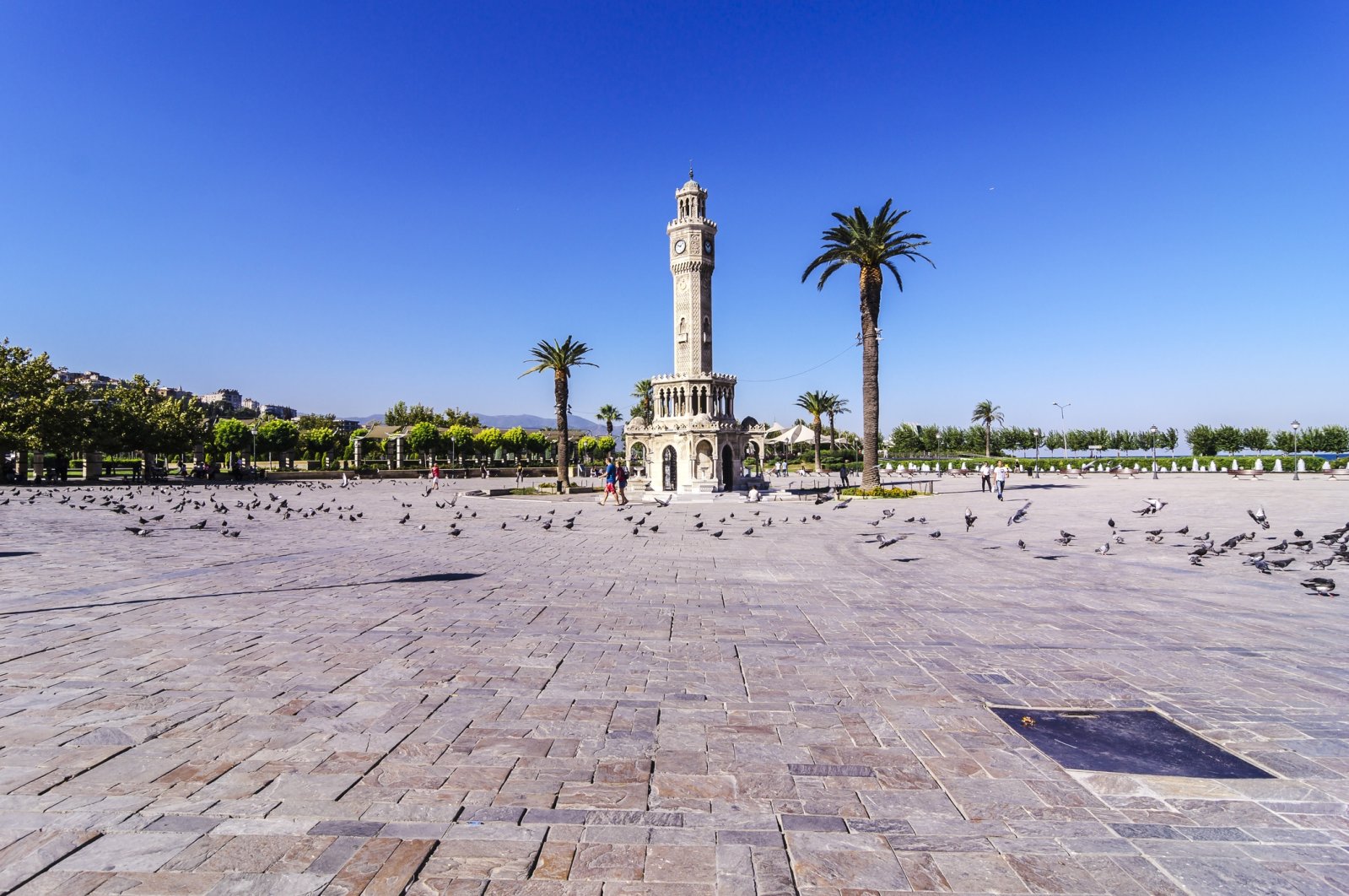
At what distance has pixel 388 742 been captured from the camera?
4.34 meters

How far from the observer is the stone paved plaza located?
10.1ft

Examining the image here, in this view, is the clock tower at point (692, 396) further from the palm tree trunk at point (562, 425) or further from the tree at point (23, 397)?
the tree at point (23, 397)

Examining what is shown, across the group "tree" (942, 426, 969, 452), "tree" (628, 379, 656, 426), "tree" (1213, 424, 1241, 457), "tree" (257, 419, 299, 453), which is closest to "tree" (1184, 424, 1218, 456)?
"tree" (1213, 424, 1241, 457)

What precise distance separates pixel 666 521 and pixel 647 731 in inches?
664

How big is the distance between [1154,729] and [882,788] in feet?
7.32

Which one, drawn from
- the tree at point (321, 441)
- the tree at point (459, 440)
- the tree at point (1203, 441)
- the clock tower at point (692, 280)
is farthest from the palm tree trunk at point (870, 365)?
the tree at point (1203, 441)

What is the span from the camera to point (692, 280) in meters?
44.3

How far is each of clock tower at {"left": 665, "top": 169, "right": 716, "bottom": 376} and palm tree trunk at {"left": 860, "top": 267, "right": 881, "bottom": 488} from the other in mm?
13521

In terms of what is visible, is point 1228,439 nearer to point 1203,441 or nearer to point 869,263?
point 1203,441

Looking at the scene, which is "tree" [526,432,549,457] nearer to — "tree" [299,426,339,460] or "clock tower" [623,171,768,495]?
"tree" [299,426,339,460]

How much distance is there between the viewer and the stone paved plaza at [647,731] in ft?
10.1

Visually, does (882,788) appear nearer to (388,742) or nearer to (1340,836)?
(1340,836)

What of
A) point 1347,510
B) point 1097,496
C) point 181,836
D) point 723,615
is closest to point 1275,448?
point 1097,496

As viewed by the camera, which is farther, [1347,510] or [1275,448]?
[1275,448]
